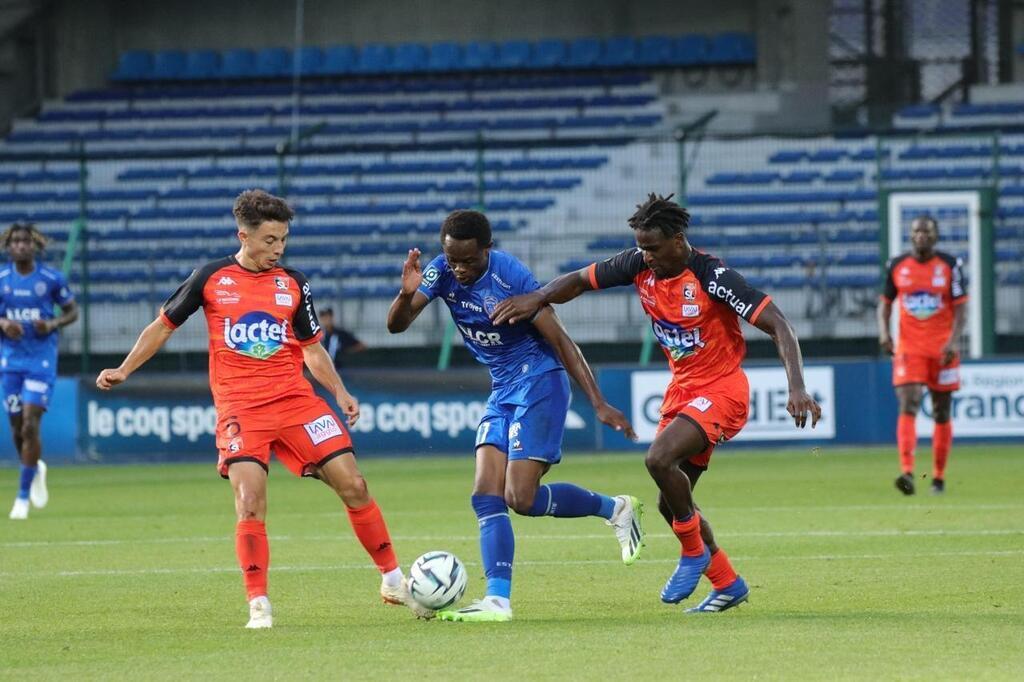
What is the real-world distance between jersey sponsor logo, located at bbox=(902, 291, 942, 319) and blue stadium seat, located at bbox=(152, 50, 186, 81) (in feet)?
94.9

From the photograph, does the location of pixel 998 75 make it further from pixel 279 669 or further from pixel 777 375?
pixel 279 669

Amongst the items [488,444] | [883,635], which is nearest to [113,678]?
[488,444]

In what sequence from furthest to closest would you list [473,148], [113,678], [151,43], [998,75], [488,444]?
1. [151,43]
2. [998,75]
3. [473,148]
4. [488,444]
5. [113,678]

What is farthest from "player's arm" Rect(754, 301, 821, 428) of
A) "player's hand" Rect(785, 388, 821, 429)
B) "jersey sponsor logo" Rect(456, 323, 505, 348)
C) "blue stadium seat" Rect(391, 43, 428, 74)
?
"blue stadium seat" Rect(391, 43, 428, 74)

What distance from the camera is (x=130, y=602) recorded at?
A: 9.12m

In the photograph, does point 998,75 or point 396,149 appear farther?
point 998,75

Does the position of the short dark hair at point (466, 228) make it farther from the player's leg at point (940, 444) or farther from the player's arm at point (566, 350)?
the player's leg at point (940, 444)

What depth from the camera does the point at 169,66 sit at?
42062mm

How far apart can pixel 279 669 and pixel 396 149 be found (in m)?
17.2

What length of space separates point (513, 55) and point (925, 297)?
25.9m

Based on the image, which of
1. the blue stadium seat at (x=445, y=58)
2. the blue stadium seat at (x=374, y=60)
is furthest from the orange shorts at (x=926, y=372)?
the blue stadium seat at (x=374, y=60)

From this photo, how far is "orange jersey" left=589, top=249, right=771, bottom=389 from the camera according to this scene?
27.6 feet

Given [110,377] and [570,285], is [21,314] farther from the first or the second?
[570,285]

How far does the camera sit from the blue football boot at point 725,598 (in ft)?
27.6
